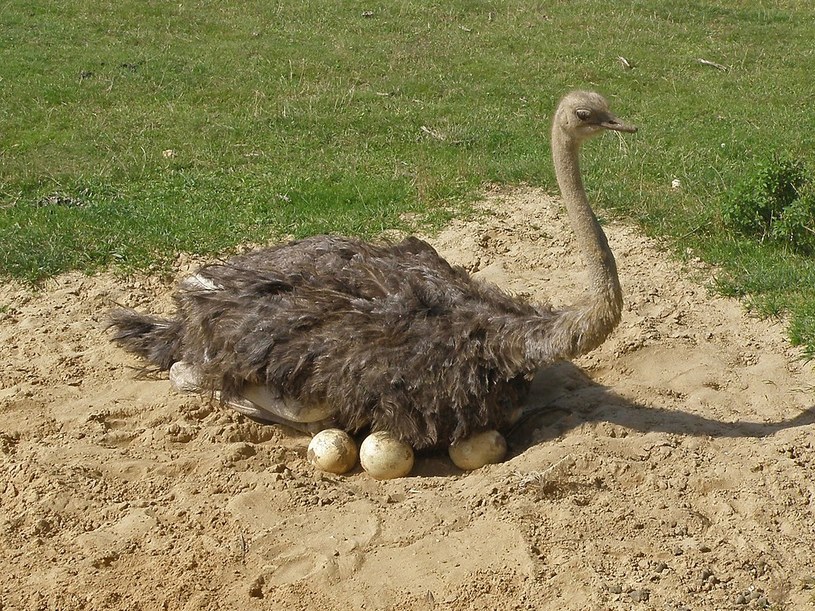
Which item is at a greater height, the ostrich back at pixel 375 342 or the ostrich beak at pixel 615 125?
the ostrich beak at pixel 615 125

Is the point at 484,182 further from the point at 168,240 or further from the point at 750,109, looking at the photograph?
the point at 750,109

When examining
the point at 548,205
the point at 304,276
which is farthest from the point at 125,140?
the point at 304,276

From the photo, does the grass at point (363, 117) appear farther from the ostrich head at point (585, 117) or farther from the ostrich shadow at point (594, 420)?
the ostrich head at point (585, 117)

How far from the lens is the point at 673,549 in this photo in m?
4.62

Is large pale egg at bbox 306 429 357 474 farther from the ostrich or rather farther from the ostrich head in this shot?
the ostrich head

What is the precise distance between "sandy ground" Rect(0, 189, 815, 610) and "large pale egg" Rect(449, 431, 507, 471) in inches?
4.3

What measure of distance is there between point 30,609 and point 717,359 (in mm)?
3899

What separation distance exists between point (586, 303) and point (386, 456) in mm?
1233

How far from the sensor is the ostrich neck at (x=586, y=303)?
17.1 ft

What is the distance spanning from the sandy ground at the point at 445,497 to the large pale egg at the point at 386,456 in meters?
0.07

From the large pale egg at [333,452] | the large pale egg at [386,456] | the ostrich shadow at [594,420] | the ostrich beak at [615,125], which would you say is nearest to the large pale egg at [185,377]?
the large pale egg at [333,452]

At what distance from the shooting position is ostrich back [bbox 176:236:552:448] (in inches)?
211

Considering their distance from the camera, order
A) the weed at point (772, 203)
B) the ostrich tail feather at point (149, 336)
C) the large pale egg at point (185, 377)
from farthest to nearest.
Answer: the weed at point (772, 203) → the ostrich tail feather at point (149, 336) → the large pale egg at point (185, 377)

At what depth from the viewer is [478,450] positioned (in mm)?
5406
